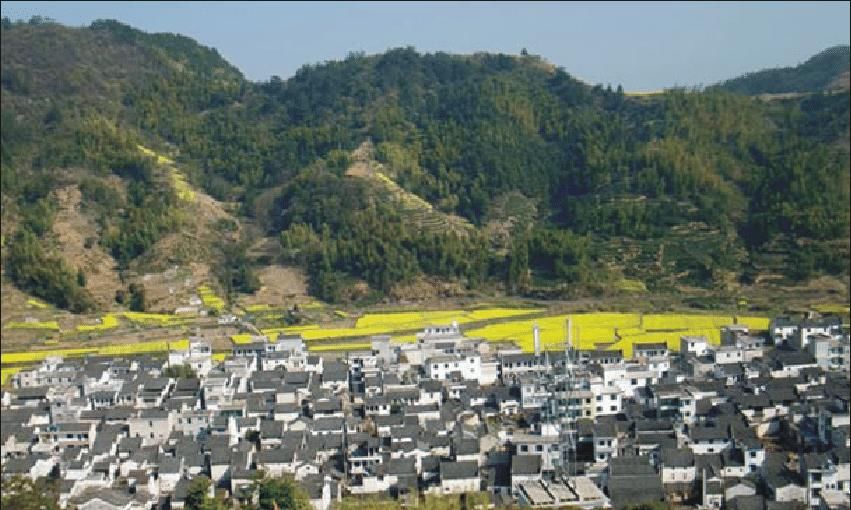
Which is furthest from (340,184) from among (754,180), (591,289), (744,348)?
(744,348)

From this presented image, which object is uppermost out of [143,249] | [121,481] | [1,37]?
[1,37]

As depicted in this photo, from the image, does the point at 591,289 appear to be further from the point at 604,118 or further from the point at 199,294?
the point at 604,118

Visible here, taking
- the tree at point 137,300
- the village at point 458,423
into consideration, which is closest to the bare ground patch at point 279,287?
the tree at point 137,300

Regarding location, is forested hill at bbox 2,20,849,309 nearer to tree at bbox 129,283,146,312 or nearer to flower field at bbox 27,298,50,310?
flower field at bbox 27,298,50,310

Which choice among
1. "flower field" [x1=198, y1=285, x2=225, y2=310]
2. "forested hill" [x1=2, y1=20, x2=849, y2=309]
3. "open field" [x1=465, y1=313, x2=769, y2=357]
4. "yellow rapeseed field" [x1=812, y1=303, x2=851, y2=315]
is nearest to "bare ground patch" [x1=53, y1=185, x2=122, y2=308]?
"forested hill" [x1=2, y1=20, x2=849, y2=309]

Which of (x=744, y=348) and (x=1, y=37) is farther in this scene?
(x=1, y=37)
